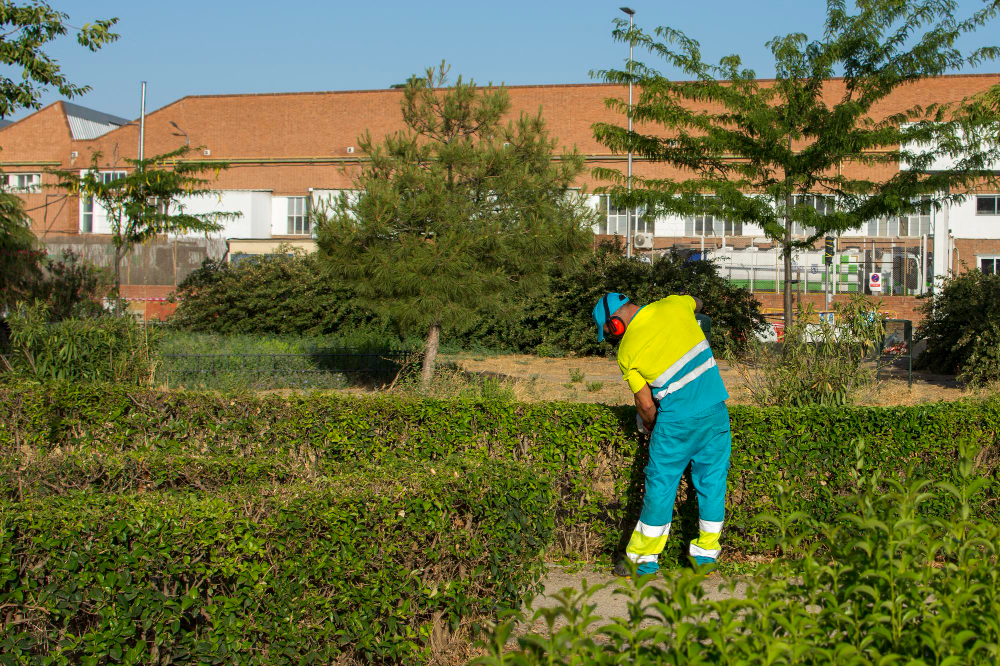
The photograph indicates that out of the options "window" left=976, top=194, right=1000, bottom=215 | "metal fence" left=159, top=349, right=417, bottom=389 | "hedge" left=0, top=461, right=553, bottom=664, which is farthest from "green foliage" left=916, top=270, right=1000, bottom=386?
"window" left=976, top=194, right=1000, bottom=215

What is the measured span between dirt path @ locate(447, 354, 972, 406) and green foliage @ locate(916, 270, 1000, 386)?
430 millimetres

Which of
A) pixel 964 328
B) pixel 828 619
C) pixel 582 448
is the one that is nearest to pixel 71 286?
pixel 582 448

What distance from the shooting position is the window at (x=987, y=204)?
35.8 meters

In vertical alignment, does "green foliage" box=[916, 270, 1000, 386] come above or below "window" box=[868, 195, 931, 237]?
below

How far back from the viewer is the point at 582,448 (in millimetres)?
5484

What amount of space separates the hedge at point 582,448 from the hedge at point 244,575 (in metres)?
1.35

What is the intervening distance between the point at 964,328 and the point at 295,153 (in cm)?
3597

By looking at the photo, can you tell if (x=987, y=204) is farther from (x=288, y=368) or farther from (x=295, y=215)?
(x=288, y=368)

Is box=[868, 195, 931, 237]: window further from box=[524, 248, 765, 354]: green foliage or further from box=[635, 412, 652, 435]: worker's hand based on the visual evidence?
box=[635, 412, 652, 435]: worker's hand

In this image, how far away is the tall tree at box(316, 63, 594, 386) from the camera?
429 inches

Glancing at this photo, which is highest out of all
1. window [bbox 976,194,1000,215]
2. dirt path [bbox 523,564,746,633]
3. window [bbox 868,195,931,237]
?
window [bbox 976,194,1000,215]

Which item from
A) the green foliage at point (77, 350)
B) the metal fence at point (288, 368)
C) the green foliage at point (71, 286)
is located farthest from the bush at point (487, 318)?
the green foliage at point (77, 350)

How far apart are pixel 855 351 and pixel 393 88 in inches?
1535

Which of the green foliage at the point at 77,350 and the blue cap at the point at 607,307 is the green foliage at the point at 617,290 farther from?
the blue cap at the point at 607,307
